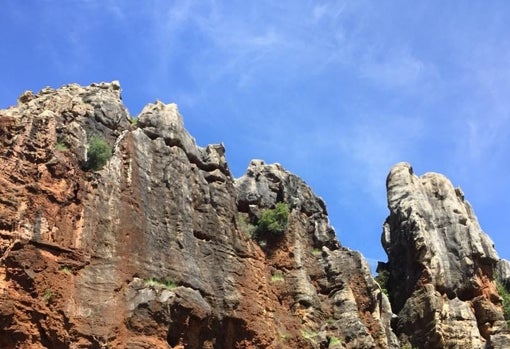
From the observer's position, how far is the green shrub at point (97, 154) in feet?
82.4

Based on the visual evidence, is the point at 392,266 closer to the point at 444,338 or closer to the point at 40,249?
the point at 444,338

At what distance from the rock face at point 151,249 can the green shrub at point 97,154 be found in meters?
0.26

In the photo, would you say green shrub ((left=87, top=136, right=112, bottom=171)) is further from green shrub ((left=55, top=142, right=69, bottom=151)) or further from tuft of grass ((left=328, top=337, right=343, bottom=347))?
tuft of grass ((left=328, top=337, right=343, bottom=347))

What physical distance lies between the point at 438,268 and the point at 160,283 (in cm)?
2094

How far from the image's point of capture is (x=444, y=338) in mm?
36031

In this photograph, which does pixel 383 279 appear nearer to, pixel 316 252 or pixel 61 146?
pixel 316 252

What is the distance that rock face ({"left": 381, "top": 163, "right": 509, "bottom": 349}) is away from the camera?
120ft

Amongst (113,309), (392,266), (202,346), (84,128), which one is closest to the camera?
(113,309)

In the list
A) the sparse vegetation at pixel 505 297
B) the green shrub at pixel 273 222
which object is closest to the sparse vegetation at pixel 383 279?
the sparse vegetation at pixel 505 297

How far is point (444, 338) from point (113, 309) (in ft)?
69.6

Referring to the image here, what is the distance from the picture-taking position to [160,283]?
23.8 metres

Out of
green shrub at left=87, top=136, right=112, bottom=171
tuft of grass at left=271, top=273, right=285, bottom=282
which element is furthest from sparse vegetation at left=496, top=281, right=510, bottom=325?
green shrub at left=87, top=136, right=112, bottom=171

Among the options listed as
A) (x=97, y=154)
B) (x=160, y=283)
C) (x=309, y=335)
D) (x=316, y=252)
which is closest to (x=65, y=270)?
(x=160, y=283)

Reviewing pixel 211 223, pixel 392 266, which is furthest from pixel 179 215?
pixel 392 266
